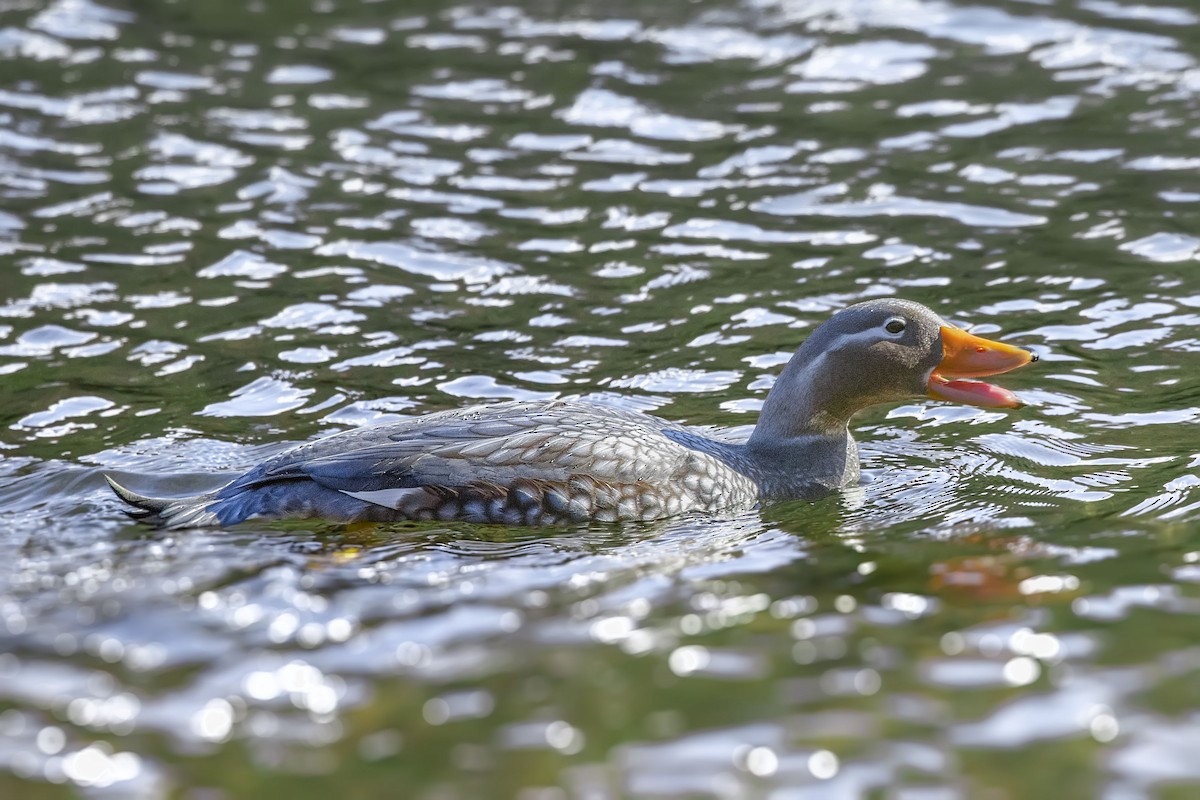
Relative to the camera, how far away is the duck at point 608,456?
6680 millimetres

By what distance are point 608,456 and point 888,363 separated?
1.48 meters

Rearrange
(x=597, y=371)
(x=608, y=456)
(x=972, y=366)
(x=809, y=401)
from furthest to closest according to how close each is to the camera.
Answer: (x=597, y=371)
(x=809, y=401)
(x=972, y=366)
(x=608, y=456)

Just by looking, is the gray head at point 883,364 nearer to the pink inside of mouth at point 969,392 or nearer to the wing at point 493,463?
the pink inside of mouth at point 969,392

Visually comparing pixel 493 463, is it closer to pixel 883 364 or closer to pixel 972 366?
pixel 883 364

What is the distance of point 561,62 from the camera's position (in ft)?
45.7

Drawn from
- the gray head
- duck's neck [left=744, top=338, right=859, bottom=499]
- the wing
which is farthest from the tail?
the gray head

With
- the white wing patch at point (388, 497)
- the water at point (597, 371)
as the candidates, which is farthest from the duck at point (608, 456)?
the water at point (597, 371)

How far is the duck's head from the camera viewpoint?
728cm

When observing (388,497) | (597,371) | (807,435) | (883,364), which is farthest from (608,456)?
(597,371)

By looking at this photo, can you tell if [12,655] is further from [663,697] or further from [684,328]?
[684,328]

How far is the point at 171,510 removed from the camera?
6711 millimetres

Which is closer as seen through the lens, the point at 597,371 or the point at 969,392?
the point at 969,392

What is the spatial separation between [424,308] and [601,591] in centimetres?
431

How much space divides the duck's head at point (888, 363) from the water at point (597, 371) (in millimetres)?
401
